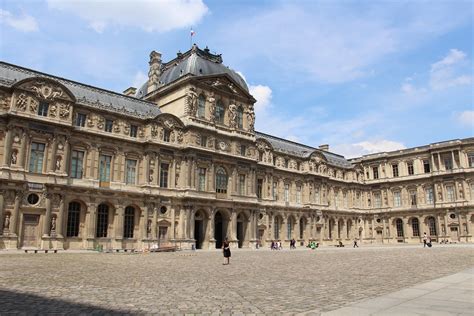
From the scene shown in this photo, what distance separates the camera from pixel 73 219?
35.5 meters

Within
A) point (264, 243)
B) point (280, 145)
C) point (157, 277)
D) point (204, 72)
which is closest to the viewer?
point (157, 277)

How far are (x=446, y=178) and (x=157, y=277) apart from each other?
2407 inches

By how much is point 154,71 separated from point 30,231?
27.5 metres

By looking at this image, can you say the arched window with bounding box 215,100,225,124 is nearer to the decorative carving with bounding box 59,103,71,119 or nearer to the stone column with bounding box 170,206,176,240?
the stone column with bounding box 170,206,176,240

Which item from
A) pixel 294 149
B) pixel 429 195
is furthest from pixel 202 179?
pixel 429 195

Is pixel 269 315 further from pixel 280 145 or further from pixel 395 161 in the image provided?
pixel 395 161

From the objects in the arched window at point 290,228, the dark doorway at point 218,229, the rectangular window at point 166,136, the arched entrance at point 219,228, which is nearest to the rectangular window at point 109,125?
the rectangular window at point 166,136

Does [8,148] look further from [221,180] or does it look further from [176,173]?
[221,180]

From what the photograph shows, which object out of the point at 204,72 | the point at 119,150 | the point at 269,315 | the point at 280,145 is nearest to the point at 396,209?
the point at 280,145

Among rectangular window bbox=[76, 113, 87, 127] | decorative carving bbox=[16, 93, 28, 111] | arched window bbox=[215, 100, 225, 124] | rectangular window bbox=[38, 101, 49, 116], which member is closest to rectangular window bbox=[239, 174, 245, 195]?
arched window bbox=[215, 100, 225, 124]

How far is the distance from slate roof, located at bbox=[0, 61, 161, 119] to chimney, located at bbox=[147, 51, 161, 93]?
290 inches

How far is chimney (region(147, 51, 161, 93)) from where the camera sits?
52156 mm

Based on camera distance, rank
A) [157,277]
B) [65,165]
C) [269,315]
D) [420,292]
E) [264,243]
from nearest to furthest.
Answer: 1. [269,315]
2. [420,292]
3. [157,277]
4. [65,165]
5. [264,243]

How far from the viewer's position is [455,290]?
36.0ft
